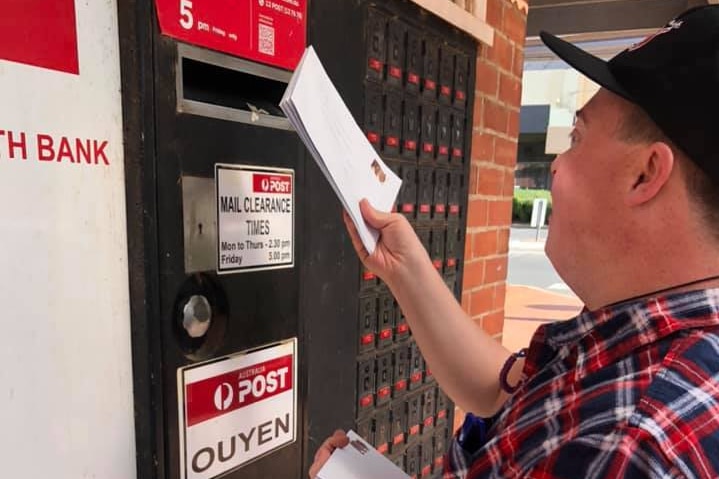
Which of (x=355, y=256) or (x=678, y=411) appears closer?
(x=678, y=411)

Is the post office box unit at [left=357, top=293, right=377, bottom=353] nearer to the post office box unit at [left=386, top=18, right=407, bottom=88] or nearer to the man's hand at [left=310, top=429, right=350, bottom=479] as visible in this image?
the man's hand at [left=310, top=429, right=350, bottom=479]

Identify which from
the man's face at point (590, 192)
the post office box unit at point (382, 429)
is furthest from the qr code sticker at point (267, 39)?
the post office box unit at point (382, 429)

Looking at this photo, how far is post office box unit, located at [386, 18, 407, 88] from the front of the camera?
3.59 ft

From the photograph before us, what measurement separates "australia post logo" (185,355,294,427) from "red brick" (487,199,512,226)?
913 mm

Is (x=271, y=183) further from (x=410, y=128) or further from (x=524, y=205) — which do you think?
(x=524, y=205)

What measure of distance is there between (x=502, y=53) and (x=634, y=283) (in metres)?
1.10

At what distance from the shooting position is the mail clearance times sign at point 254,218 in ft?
2.60

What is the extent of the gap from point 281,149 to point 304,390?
41cm

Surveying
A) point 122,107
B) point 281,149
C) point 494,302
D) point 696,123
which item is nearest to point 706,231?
point 696,123

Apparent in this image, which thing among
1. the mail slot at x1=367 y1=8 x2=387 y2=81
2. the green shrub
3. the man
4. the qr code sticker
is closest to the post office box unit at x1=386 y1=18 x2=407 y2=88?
the mail slot at x1=367 y1=8 x2=387 y2=81

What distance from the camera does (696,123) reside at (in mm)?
562

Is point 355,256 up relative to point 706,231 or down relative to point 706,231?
down

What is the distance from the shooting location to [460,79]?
4.34ft

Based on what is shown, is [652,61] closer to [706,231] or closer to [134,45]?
[706,231]
